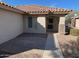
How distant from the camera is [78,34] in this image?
1538 cm

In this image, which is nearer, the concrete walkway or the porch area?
the concrete walkway

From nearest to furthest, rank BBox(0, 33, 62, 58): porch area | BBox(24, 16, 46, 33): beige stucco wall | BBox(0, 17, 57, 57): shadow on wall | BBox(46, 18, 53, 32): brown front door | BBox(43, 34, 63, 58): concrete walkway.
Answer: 1. BBox(43, 34, 63, 58): concrete walkway
2. BBox(0, 33, 62, 58): porch area
3. BBox(0, 17, 57, 57): shadow on wall
4. BBox(24, 16, 46, 33): beige stucco wall
5. BBox(46, 18, 53, 32): brown front door

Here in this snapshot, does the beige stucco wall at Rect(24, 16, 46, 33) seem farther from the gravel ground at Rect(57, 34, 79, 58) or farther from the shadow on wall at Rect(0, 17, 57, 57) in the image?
the gravel ground at Rect(57, 34, 79, 58)

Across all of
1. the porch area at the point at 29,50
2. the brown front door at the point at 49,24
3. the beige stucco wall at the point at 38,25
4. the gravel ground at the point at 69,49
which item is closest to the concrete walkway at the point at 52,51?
the porch area at the point at 29,50

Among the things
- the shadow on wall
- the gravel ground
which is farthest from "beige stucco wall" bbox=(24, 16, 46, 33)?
the gravel ground

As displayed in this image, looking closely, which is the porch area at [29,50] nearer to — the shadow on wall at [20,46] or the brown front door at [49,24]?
the shadow on wall at [20,46]

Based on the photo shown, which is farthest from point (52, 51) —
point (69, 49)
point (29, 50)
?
point (29, 50)

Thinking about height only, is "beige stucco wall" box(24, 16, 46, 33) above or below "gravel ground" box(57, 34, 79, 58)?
above

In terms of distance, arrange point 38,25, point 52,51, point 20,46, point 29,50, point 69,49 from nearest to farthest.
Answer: point 52,51 < point 29,50 < point 69,49 < point 20,46 < point 38,25

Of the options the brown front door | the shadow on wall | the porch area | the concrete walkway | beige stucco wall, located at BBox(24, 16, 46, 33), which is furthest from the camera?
the brown front door

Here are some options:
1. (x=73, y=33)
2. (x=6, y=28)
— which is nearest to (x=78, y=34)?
(x=73, y=33)

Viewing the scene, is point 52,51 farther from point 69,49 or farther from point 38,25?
point 38,25

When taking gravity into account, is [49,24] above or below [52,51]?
above

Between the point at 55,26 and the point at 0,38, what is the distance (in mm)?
12326
